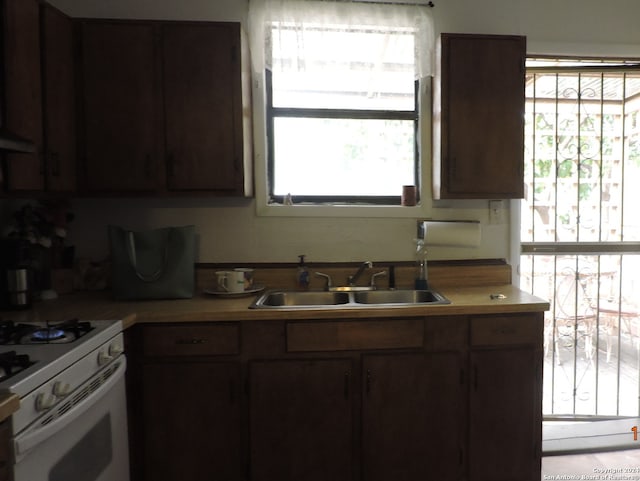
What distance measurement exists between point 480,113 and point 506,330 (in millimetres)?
1083

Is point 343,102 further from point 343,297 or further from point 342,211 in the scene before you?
point 343,297

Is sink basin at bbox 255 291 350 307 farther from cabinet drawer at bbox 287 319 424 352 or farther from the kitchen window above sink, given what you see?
the kitchen window above sink

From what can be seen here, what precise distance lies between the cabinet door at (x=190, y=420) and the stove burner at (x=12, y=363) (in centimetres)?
60

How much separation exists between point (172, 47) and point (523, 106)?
5.83ft

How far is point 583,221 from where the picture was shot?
238cm

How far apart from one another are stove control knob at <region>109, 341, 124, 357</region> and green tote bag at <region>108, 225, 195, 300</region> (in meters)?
A: 0.44

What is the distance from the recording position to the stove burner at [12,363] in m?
1.02

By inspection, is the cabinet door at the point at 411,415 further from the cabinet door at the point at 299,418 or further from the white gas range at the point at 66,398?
the white gas range at the point at 66,398

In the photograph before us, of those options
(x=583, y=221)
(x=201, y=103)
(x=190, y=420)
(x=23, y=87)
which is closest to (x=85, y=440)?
(x=190, y=420)

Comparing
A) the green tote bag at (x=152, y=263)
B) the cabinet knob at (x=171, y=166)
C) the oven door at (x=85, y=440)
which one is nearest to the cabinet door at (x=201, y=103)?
the cabinet knob at (x=171, y=166)

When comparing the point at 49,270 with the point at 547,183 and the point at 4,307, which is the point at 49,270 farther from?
the point at 547,183

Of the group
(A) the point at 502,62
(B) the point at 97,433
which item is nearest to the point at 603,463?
(A) the point at 502,62

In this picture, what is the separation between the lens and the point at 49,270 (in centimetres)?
198

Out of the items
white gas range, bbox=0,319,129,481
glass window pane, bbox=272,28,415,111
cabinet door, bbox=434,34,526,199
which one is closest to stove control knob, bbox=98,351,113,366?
white gas range, bbox=0,319,129,481
